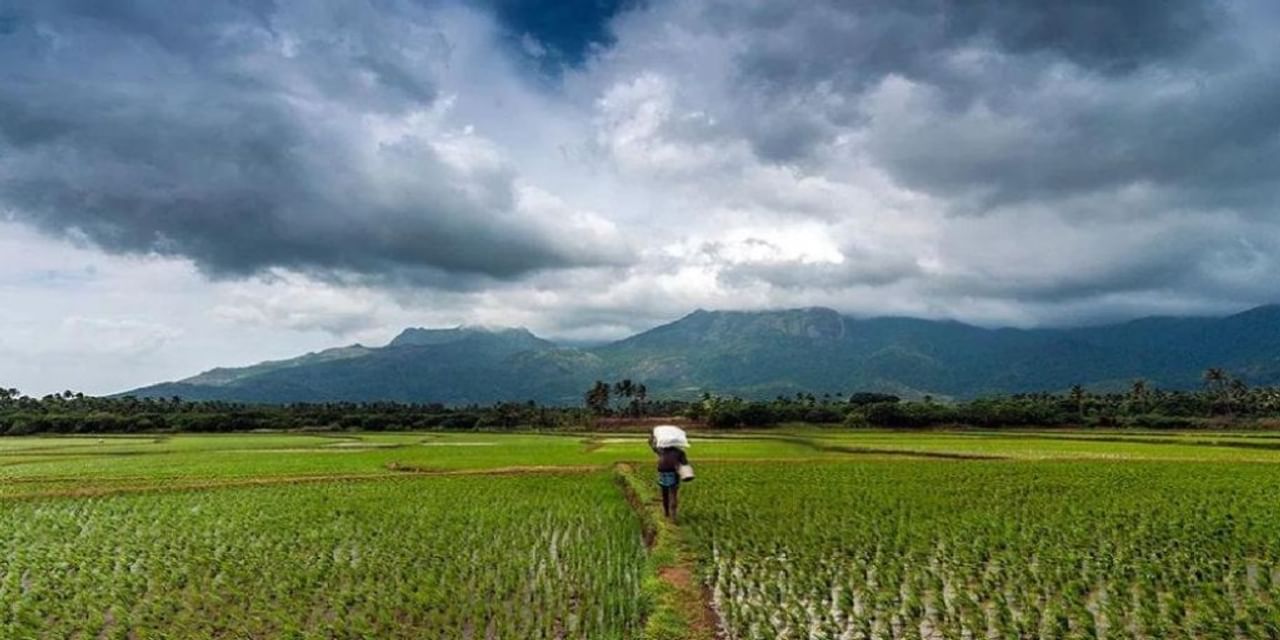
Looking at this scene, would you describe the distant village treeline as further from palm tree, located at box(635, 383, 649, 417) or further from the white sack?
the white sack

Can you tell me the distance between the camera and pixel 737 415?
79312mm

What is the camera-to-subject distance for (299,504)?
20.6m

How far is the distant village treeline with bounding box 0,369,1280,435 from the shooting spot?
73.5m

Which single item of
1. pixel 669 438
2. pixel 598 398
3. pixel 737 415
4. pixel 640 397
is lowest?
pixel 737 415

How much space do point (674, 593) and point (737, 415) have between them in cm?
7029

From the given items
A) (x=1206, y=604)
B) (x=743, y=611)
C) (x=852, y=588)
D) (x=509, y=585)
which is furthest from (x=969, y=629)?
(x=509, y=585)

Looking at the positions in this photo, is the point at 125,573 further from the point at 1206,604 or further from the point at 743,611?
the point at 1206,604

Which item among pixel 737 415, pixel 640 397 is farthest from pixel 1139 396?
pixel 640 397

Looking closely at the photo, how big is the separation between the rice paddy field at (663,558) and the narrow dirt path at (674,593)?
6 centimetres

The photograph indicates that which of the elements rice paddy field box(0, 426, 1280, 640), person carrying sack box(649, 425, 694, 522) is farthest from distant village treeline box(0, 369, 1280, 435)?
person carrying sack box(649, 425, 694, 522)

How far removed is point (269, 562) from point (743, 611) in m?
9.25

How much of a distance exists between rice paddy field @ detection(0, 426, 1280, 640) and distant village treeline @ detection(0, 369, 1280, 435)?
166 feet

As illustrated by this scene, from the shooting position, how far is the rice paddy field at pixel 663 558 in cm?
944

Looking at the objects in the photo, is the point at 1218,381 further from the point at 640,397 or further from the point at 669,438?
the point at 669,438
